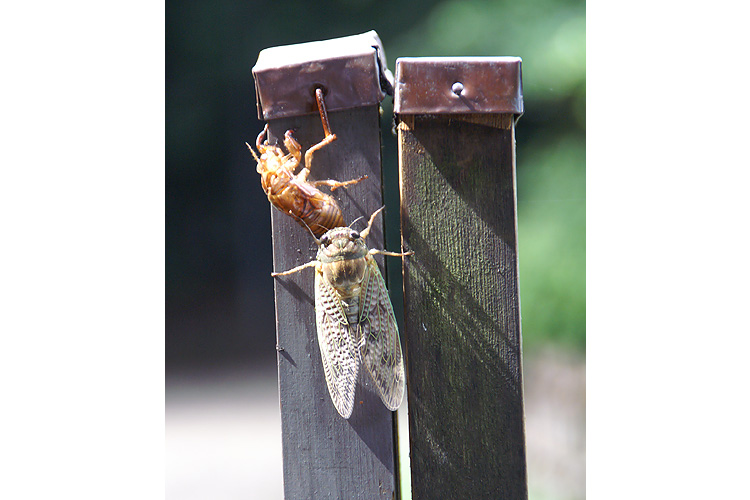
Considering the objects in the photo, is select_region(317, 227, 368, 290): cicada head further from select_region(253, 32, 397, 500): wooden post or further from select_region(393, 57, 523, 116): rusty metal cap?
select_region(393, 57, 523, 116): rusty metal cap

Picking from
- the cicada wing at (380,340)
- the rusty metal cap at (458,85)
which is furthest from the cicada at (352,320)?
the rusty metal cap at (458,85)

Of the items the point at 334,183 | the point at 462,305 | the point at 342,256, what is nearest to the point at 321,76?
the point at 334,183

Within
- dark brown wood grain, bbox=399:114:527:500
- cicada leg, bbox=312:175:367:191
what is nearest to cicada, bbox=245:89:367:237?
cicada leg, bbox=312:175:367:191

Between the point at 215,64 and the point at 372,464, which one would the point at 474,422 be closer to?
the point at 372,464

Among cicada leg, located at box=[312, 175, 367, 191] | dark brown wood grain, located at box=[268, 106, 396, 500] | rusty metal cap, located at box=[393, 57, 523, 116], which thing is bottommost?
dark brown wood grain, located at box=[268, 106, 396, 500]

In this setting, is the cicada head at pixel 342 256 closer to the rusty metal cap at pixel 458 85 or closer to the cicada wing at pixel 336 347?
the cicada wing at pixel 336 347

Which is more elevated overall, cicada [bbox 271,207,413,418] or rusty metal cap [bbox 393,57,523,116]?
rusty metal cap [bbox 393,57,523,116]

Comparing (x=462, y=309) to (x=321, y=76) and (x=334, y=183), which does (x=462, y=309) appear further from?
(x=321, y=76)

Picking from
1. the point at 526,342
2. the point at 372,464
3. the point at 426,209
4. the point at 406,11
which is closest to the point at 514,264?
the point at 426,209
